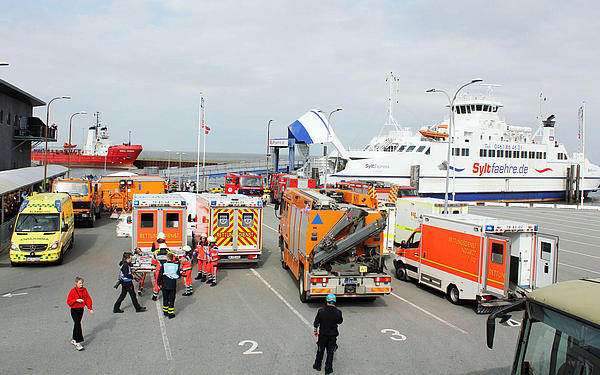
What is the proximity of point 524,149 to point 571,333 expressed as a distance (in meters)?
58.5

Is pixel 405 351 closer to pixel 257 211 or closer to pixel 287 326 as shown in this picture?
pixel 287 326

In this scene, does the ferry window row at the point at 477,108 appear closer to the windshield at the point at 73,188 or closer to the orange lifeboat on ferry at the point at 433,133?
the orange lifeboat on ferry at the point at 433,133

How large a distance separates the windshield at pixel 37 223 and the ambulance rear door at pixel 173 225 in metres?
4.52

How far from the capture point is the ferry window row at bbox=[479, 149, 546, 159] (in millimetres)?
52500

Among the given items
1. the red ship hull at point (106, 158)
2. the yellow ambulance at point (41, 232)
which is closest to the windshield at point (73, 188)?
the yellow ambulance at point (41, 232)

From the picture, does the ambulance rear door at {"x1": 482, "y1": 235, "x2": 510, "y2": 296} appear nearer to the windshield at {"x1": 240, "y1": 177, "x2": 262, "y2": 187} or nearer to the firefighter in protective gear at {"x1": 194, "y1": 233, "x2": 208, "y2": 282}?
the firefighter in protective gear at {"x1": 194, "y1": 233, "x2": 208, "y2": 282}

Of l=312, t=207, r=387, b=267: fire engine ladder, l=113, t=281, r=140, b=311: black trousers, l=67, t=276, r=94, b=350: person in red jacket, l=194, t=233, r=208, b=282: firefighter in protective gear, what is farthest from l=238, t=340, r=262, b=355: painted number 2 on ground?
l=194, t=233, r=208, b=282: firefighter in protective gear

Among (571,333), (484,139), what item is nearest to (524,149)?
(484,139)

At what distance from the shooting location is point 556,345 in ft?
14.1

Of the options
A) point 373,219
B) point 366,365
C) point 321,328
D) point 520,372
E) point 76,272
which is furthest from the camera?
point 76,272

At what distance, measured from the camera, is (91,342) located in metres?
8.85

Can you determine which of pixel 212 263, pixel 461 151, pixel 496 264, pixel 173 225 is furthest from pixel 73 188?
pixel 461 151

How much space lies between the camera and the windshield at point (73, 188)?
24.7 meters

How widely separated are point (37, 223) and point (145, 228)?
15.1 ft
